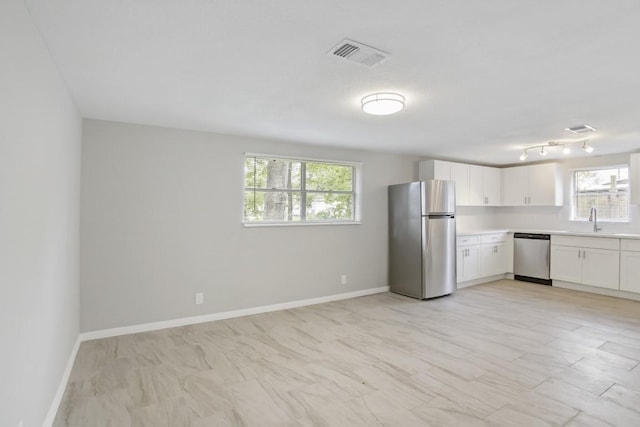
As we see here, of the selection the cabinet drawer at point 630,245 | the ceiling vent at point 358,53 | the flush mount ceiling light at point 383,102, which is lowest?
the cabinet drawer at point 630,245

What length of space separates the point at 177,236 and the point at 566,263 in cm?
635

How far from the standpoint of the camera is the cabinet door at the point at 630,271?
509 centimetres

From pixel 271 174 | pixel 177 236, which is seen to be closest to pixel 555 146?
pixel 271 174

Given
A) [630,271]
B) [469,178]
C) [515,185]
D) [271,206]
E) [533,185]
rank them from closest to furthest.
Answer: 1. [271,206]
2. [630,271]
3. [469,178]
4. [533,185]
5. [515,185]

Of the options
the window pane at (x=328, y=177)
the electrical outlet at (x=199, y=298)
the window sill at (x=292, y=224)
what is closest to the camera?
the electrical outlet at (x=199, y=298)

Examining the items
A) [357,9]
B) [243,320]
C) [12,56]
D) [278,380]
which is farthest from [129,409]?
[357,9]

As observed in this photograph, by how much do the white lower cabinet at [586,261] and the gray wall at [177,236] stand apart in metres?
4.18

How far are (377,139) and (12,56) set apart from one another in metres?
3.86

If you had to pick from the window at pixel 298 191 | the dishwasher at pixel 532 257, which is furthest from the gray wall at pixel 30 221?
the dishwasher at pixel 532 257

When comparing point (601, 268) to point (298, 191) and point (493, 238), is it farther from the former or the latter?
point (298, 191)

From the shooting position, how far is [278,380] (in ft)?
8.92

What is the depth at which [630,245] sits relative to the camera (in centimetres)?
516

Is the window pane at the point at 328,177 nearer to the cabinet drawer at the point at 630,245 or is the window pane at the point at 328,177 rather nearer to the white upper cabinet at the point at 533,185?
→ the white upper cabinet at the point at 533,185

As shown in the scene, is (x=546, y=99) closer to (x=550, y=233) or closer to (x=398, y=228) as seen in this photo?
(x=398, y=228)
